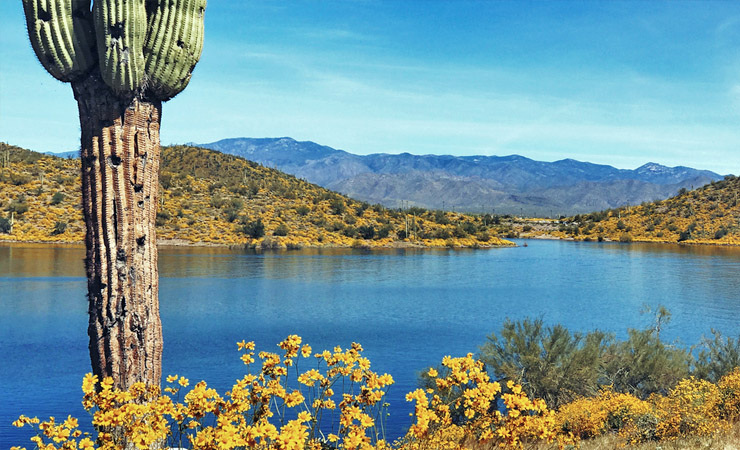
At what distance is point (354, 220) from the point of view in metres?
63.0

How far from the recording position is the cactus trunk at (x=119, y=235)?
652 cm

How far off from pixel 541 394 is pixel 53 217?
4902cm

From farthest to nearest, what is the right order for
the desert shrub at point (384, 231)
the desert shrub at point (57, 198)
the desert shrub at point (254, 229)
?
the desert shrub at point (384, 231)
the desert shrub at point (254, 229)
the desert shrub at point (57, 198)

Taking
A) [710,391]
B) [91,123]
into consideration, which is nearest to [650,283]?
[710,391]

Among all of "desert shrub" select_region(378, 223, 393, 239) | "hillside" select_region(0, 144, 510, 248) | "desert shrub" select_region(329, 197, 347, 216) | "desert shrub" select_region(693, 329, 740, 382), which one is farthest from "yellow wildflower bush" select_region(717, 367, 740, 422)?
"desert shrub" select_region(329, 197, 347, 216)

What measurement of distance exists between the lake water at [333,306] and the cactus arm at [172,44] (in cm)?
693

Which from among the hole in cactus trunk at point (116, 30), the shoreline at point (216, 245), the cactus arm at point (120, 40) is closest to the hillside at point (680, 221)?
the shoreline at point (216, 245)

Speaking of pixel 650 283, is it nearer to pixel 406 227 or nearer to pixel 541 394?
pixel 541 394

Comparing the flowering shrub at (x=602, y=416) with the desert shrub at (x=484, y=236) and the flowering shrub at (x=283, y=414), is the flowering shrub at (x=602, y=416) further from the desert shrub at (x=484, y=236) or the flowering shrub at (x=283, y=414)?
the desert shrub at (x=484, y=236)

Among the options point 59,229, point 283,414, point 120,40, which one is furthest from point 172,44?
point 59,229

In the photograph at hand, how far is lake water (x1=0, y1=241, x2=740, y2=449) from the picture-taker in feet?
48.1

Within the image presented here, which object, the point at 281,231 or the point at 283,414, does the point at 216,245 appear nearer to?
the point at 281,231

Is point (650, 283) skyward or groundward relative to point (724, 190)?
groundward

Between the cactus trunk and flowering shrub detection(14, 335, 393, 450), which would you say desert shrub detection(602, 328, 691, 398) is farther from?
the cactus trunk
